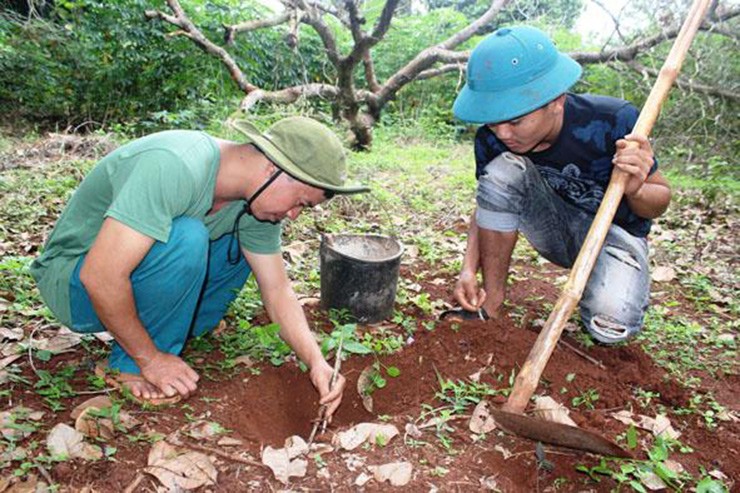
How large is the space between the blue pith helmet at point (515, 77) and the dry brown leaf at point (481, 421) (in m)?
1.07

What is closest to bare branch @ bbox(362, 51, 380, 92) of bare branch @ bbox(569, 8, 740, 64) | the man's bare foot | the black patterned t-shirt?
bare branch @ bbox(569, 8, 740, 64)

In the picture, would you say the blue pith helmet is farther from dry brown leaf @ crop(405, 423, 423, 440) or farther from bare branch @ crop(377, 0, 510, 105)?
bare branch @ crop(377, 0, 510, 105)

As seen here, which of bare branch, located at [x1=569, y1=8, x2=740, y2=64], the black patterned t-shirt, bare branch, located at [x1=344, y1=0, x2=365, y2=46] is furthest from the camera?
bare branch, located at [x1=344, y1=0, x2=365, y2=46]

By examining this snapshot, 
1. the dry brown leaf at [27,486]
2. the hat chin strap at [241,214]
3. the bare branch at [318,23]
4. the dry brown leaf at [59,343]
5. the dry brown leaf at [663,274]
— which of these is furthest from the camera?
the bare branch at [318,23]

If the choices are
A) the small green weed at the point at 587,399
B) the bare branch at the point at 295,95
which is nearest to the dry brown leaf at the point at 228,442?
the small green weed at the point at 587,399

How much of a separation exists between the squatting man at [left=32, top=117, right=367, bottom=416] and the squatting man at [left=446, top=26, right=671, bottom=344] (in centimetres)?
71

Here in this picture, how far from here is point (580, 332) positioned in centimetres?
292

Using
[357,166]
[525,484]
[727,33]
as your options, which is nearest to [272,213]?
[525,484]

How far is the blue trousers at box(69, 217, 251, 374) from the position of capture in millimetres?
1969

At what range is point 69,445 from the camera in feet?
5.82

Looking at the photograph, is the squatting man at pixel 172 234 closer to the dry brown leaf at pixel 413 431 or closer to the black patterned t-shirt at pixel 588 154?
the dry brown leaf at pixel 413 431


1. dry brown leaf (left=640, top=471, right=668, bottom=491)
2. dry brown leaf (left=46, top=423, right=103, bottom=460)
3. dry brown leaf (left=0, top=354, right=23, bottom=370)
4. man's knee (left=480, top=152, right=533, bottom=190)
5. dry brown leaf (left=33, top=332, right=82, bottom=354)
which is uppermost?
man's knee (left=480, top=152, right=533, bottom=190)

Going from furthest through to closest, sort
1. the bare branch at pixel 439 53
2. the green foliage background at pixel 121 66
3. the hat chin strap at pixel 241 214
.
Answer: the green foliage background at pixel 121 66 < the bare branch at pixel 439 53 < the hat chin strap at pixel 241 214

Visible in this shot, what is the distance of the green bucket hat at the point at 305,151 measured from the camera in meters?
1.84
